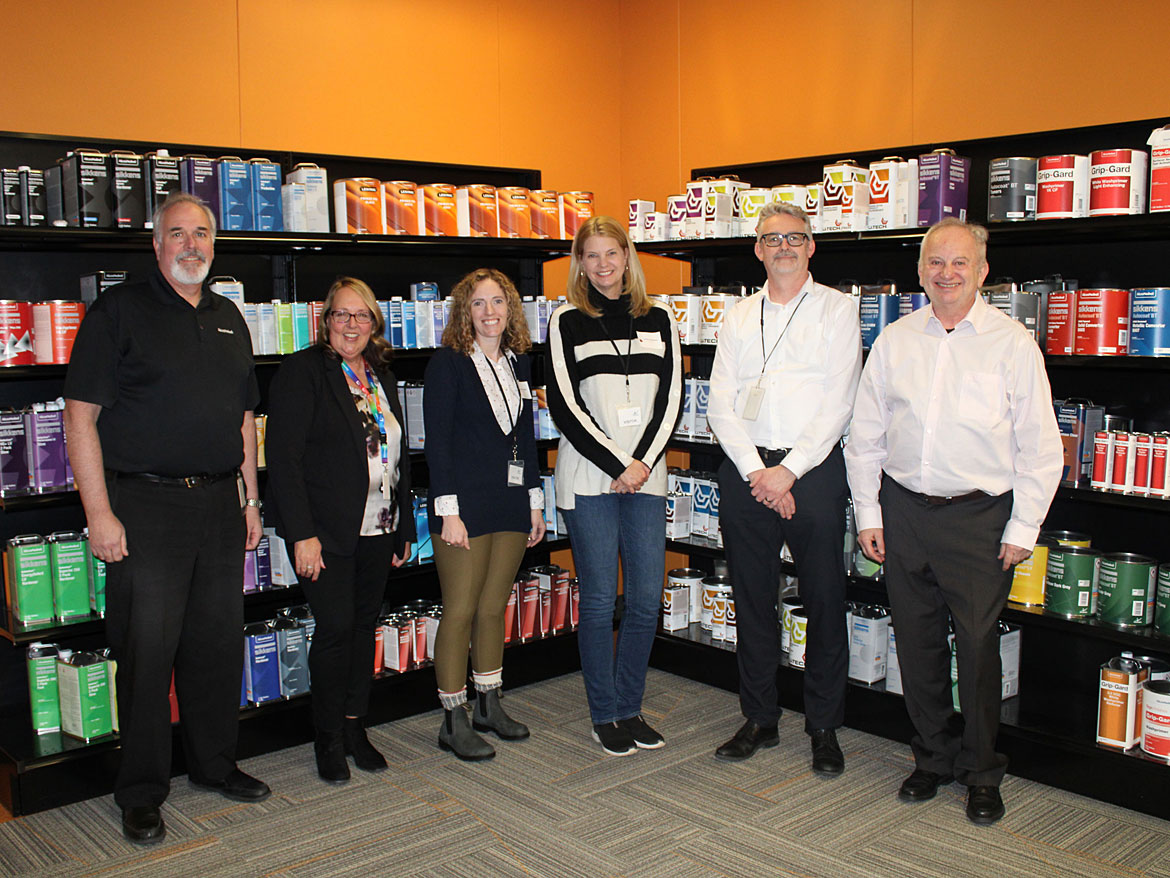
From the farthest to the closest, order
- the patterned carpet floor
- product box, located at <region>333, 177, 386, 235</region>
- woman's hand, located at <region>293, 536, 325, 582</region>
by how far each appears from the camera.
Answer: product box, located at <region>333, 177, 386, 235</region>, woman's hand, located at <region>293, 536, 325, 582</region>, the patterned carpet floor

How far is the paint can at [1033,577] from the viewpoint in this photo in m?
3.75

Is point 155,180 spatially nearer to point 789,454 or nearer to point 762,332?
point 762,332

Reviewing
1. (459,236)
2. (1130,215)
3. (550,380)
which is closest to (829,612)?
(550,380)

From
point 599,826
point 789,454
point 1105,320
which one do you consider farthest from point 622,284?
point 599,826

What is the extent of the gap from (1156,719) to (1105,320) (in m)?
1.33

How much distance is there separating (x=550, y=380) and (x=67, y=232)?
171cm

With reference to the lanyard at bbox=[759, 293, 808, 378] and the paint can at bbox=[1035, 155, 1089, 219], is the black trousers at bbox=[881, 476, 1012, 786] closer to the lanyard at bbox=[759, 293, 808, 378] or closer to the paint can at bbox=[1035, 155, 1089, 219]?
the lanyard at bbox=[759, 293, 808, 378]

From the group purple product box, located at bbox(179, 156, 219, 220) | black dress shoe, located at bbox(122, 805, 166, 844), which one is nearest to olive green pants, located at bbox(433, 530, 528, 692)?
black dress shoe, located at bbox(122, 805, 166, 844)

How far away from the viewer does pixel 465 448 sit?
383 centimetres

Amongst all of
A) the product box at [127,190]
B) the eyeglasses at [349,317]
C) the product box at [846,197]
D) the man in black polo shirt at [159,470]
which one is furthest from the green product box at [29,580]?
the product box at [846,197]

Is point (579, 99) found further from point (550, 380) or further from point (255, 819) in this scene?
point (255, 819)

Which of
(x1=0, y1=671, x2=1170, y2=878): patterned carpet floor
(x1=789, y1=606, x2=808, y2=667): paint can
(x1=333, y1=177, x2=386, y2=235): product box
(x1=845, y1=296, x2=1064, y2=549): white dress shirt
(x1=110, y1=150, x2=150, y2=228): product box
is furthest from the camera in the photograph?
(x1=789, y1=606, x2=808, y2=667): paint can

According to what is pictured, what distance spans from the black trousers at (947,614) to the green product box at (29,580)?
9.59 feet

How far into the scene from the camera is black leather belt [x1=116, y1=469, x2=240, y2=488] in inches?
131
